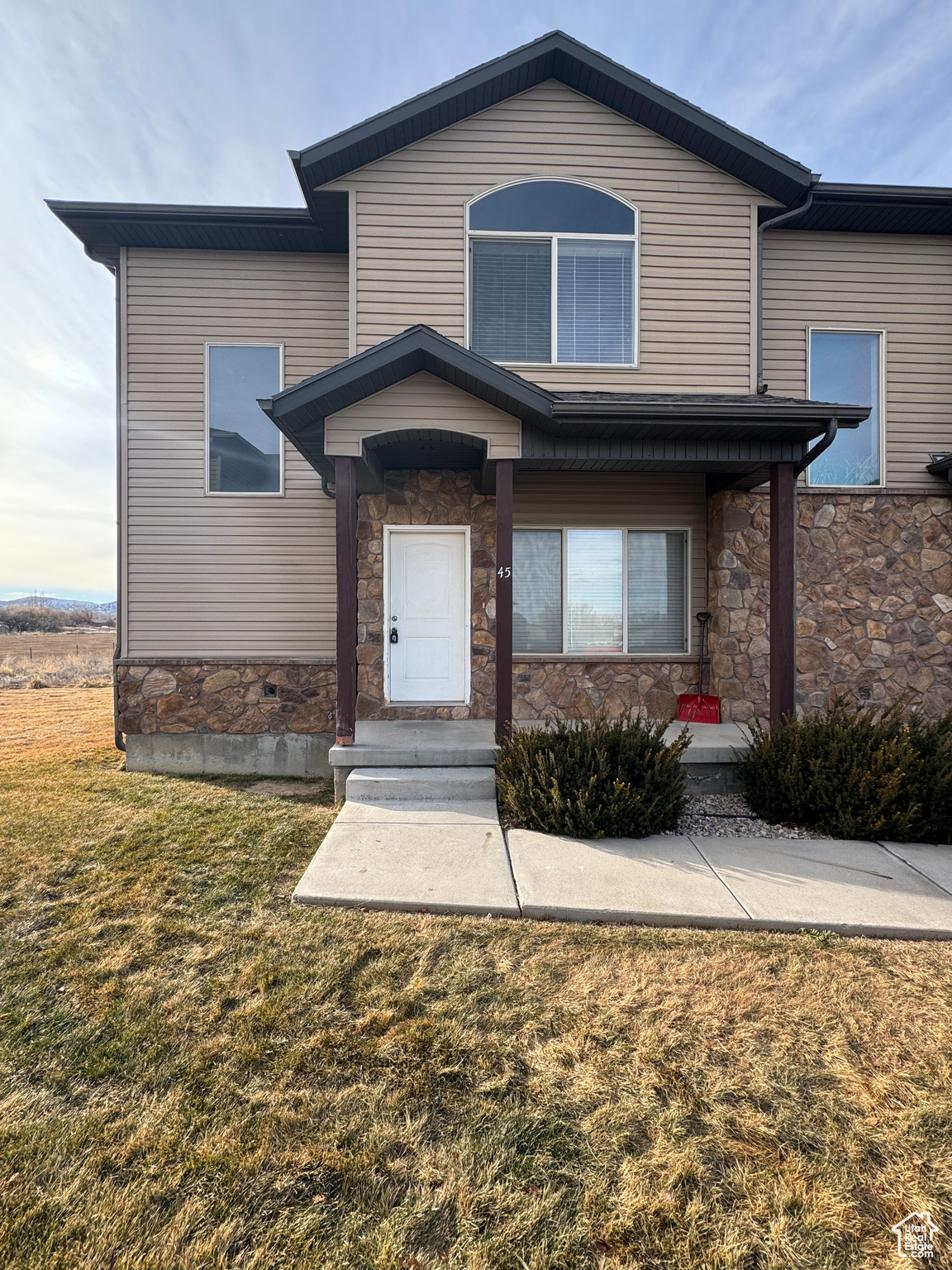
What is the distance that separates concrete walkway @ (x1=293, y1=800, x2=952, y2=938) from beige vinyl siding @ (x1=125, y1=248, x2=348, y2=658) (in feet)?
Answer: 10.8

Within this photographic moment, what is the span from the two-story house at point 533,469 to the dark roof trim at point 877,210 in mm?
36

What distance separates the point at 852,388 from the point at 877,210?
6.32 feet

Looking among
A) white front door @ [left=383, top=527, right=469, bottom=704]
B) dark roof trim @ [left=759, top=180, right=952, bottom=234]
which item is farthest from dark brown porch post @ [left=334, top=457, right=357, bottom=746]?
dark roof trim @ [left=759, top=180, right=952, bottom=234]

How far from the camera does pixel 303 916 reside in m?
3.26

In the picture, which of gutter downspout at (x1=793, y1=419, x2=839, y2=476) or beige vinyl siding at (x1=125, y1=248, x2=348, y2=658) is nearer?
gutter downspout at (x1=793, y1=419, x2=839, y2=476)

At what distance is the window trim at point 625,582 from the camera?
6848 mm

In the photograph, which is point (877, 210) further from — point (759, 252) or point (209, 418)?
point (209, 418)

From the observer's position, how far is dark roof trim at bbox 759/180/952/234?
21.1ft

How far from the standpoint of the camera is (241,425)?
6.94m

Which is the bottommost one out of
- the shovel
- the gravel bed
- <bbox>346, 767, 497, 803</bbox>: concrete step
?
the gravel bed

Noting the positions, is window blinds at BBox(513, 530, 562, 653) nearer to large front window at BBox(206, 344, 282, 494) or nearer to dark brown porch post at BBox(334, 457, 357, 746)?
dark brown porch post at BBox(334, 457, 357, 746)

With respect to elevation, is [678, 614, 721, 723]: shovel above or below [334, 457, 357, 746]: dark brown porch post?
below

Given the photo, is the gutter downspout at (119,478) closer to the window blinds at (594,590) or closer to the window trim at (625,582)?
the window trim at (625,582)

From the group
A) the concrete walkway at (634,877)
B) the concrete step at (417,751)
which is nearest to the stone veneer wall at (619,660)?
the concrete step at (417,751)
